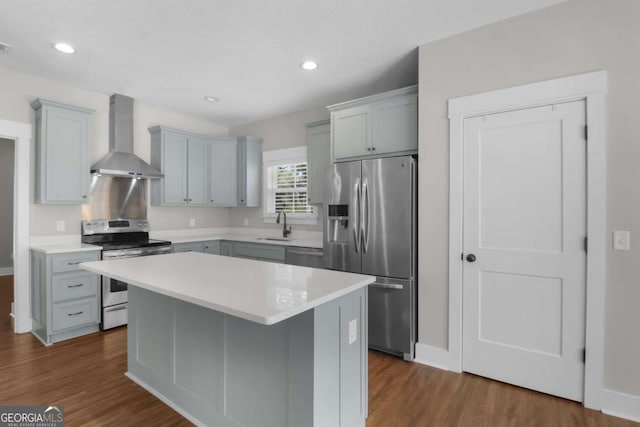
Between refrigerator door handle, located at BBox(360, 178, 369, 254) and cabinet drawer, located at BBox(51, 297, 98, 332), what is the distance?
289 centimetres

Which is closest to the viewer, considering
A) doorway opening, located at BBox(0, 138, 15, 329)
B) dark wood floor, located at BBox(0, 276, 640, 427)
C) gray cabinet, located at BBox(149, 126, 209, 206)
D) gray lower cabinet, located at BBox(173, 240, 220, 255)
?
dark wood floor, located at BBox(0, 276, 640, 427)

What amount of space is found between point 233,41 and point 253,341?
2349mm

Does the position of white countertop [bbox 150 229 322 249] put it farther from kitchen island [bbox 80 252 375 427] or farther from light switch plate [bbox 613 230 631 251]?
light switch plate [bbox 613 230 631 251]

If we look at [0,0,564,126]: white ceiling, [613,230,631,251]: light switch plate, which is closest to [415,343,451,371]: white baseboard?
[613,230,631,251]: light switch plate

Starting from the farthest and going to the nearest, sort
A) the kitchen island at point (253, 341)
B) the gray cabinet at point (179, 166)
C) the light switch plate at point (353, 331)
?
the gray cabinet at point (179, 166), the light switch plate at point (353, 331), the kitchen island at point (253, 341)

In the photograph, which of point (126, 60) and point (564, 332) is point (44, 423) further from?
point (564, 332)

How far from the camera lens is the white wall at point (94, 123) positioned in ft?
10.8

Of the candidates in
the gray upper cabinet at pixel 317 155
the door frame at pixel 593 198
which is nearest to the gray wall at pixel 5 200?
the gray upper cabinet at pixel 317 155

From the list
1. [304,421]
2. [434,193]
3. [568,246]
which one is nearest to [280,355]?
[304,421]

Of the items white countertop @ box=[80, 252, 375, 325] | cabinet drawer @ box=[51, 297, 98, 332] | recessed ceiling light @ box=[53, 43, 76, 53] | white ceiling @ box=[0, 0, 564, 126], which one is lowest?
cabinet drawer @ box=[51, 297, 98, 332]

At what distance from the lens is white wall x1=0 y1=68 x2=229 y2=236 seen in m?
3.29

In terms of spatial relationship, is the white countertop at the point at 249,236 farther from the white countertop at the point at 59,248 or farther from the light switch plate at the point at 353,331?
the light switch plate at the point at 353,331

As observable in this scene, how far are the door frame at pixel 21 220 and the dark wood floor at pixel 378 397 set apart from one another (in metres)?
0.56

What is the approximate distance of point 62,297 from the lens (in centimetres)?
313
